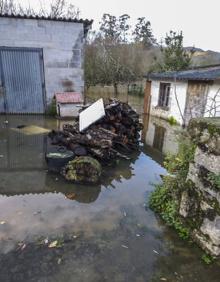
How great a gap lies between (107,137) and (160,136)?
11.0ft

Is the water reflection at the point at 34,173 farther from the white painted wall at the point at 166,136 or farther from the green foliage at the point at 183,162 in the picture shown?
Answer: the green foliage at the point at 183,162

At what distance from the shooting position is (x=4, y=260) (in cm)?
290

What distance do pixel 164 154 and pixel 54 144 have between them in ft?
10.9

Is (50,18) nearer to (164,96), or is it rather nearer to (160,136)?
(164,96)

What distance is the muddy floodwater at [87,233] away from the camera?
282 centimetres

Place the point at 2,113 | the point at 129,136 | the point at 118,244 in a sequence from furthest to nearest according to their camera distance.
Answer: the point at 2,113, the point at 129,136, the point at 118,244

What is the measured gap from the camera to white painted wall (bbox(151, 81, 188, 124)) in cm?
1143

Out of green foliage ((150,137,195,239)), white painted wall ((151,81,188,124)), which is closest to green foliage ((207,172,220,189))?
green foliage ((150,137,195,239))

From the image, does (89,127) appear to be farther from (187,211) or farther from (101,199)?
(187,211)

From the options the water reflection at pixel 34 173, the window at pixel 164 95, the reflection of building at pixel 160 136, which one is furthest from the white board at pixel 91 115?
the window at pixel 164 95

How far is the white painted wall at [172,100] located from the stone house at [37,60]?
4.40m

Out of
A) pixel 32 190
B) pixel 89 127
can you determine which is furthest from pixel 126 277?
pixel 89 127

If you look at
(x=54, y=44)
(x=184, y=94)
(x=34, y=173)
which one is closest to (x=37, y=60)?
(x=54, y=44)

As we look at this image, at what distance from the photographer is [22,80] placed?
1125 cm
